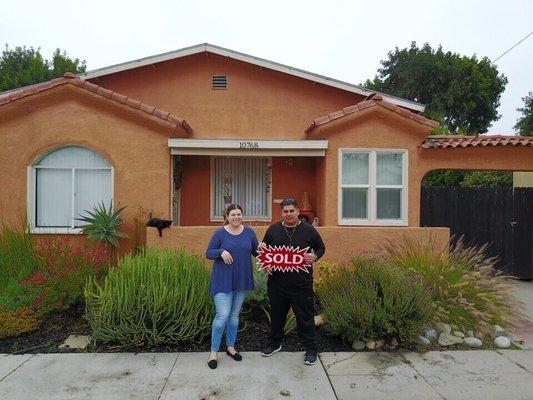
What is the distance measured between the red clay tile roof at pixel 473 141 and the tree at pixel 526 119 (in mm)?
24839

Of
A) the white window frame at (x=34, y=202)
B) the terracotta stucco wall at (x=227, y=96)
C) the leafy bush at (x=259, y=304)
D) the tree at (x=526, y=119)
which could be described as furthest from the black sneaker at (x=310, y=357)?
the tree at (x=526, y=119)

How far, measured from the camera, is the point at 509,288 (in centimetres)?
655

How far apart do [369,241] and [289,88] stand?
486 centimetres

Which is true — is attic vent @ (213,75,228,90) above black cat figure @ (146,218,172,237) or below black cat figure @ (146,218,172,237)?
above

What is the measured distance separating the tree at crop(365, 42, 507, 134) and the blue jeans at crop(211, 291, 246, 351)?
2721 cm

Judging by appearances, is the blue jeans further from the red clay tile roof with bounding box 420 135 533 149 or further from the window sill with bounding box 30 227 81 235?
the red clay tile roof with bounding box 420 135 533 149

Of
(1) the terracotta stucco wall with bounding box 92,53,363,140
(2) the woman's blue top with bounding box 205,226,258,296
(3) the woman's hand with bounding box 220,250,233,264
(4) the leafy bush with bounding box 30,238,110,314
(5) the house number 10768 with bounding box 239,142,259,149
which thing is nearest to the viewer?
(3) the woman's hand with bounding box 220,250,233,264

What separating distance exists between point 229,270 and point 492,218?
7993 mm

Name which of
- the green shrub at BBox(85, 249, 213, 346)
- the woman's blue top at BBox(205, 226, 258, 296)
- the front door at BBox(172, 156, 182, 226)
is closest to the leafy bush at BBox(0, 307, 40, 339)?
the green shrub at BBox(85, 249, 213, 346)

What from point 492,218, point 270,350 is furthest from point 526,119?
point 270,350

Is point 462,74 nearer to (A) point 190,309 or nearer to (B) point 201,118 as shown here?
(B) point 201,118

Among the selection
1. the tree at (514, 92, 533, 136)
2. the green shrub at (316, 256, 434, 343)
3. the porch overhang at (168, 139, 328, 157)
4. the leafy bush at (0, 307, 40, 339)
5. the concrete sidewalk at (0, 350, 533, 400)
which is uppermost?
the tree at (514, 92, 533, 136)

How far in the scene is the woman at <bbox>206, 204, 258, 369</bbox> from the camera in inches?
183

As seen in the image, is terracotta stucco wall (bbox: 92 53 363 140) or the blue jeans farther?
terracotta stucco wall (bbox: 92 53 363 140)
